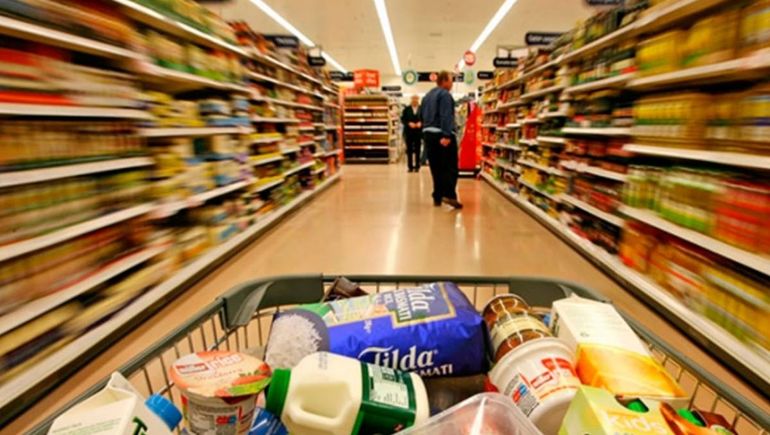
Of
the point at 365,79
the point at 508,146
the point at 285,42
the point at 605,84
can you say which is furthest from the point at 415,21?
the point at 605,84

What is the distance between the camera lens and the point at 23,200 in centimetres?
180

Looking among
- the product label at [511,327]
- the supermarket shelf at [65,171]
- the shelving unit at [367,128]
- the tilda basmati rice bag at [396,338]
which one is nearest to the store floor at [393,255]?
the supermarket shelf at [65,171]

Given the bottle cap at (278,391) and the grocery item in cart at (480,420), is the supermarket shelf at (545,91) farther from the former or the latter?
the bottle cap at (278,391)

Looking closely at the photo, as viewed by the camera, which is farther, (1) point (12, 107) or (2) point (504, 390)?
(1) point (12, 107)

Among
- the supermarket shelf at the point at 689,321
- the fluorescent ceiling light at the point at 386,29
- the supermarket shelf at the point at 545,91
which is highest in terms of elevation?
the fluorescent ceiling light at the point at 386,29

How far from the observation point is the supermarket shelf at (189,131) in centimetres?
256

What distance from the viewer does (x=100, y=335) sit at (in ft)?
6.86

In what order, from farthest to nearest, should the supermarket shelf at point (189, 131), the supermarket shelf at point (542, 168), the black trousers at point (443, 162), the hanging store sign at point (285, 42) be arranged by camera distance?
1. the hanging store sign at point (285, 42)
2. the black trousers at point (443, 162)
3. the supermarket shelf at point (542, 168)
4. the supermarket shelf at point (189, 131)

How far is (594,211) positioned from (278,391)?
11.6 ft

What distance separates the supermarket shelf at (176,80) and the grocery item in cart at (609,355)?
2.62 metres

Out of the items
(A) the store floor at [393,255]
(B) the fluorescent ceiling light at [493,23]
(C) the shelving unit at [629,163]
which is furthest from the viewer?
(B) the fluorescent ceiling light at [493,23]

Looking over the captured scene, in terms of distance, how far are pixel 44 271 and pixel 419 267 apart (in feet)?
7.73

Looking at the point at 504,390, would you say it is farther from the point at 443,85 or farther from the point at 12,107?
the point at 443,85

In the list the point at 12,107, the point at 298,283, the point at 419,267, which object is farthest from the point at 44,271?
the point at 419,267
